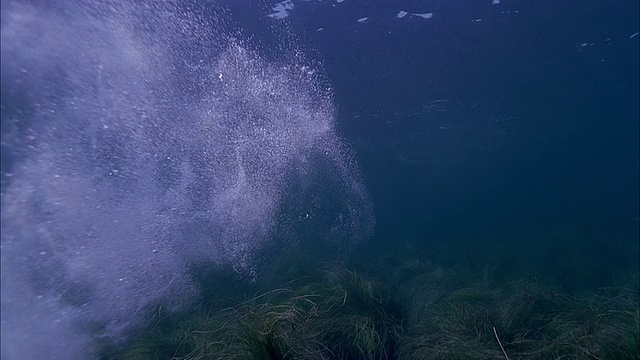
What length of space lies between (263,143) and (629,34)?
1602 cm

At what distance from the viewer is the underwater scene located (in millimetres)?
5934

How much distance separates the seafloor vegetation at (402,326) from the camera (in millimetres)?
4785

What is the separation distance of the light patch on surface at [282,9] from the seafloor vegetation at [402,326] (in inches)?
311

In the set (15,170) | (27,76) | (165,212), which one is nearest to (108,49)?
(27,76)

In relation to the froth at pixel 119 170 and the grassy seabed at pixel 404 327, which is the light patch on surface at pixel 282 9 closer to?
the froth at pixel 119 170

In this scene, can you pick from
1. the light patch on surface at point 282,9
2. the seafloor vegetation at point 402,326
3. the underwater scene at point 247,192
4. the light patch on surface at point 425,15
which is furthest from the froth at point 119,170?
the light patch on surface at point 425,15

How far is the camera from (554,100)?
102 ft

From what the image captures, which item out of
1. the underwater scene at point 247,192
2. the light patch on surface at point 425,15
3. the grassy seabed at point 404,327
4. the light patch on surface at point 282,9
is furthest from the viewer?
the light patch on surface at point 425,15

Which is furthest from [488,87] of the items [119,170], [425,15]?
[119,170]

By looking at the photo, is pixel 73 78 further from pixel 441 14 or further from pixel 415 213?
pixel 415 213

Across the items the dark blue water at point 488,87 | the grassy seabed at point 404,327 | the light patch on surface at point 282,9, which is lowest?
the dark blue water at point 488,87

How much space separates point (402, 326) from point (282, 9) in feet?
31.8

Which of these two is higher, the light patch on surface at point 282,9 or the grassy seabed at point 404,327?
the light patch on surface at point 282,9

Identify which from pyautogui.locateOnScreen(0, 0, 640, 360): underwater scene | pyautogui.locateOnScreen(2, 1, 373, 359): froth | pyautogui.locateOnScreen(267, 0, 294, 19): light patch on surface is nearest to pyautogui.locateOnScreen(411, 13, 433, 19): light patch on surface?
pyautogui.locateOnScreen(0, 0, 640, 360): underwater scene
